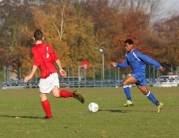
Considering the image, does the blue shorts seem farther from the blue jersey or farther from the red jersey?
the red jersey

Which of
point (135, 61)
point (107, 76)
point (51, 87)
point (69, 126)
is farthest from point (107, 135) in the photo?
point (107, 76)

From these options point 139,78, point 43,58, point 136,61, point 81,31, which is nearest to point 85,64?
point 81,31

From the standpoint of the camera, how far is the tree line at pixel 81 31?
226ft

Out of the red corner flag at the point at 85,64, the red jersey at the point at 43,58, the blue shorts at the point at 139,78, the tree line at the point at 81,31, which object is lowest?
the blue shorts at the point at 139,78

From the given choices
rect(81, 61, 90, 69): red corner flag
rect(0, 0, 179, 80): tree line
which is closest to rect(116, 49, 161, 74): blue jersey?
rect(81, 61, 90, 69): red corner flag

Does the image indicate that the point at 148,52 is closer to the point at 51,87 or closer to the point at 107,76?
the point at 107,76

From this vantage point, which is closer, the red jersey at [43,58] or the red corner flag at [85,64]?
the red jersey at [43,58]

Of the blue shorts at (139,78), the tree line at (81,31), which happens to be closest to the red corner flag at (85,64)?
the tree line at (81,31)

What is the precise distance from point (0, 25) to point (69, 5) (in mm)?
10243

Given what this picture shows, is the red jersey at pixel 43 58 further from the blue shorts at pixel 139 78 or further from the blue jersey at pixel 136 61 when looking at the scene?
the blue jersey at pixel 136 61

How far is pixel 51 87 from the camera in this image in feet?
45.7

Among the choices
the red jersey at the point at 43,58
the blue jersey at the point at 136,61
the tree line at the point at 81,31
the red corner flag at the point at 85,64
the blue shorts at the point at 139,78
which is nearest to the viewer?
the red jersey at the point at 43,58

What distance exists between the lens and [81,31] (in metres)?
70.0

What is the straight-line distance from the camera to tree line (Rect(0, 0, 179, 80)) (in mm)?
68875
